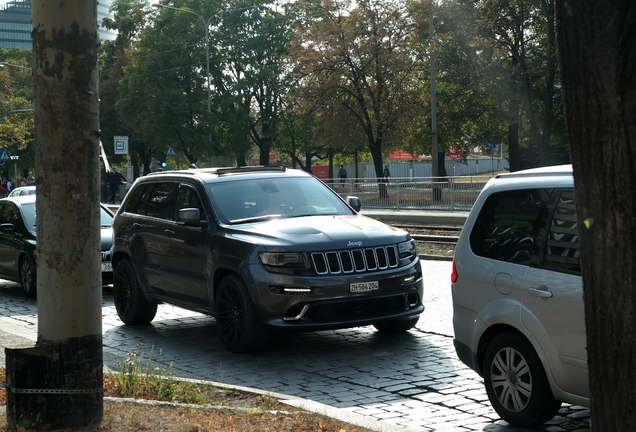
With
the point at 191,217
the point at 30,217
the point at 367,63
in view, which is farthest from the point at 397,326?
the point at 367,63

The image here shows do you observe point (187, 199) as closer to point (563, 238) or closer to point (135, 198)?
point (135, 198)

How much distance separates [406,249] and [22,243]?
24.0 ft

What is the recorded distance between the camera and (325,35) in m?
50.3

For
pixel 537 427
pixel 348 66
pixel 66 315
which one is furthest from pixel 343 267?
pixel 348 66

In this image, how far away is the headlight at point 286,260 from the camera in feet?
29.6

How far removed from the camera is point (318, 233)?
9.30 metres

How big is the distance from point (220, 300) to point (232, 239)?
59 centimetres

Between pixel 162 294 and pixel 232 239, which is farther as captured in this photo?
pixel 162 294

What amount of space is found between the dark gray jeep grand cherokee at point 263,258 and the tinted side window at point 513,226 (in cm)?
239

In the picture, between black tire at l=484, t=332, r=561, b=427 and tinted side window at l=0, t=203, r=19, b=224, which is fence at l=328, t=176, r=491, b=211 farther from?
black tire at l=484, t=332, r=561, b=427

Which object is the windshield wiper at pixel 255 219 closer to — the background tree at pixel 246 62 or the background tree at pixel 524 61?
the background tree at pixel 524 61

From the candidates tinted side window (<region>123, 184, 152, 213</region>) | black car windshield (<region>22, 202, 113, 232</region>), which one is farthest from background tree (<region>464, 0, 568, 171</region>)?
tinted side window (<region>123, 184, 152, 213</region>)

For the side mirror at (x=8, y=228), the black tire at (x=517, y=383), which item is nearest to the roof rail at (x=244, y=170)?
the black tire at (x=517, y=383)

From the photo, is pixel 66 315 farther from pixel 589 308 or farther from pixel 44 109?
pixel 589 308
